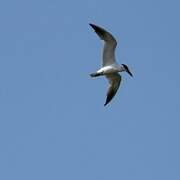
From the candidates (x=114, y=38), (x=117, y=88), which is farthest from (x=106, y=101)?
(x=114, y=38)

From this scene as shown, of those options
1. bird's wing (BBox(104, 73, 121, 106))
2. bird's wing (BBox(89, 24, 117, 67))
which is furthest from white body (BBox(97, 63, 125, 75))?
bird's wing (BBox(104, 73, 121, 106))

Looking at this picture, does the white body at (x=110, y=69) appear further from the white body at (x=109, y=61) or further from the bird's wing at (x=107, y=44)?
the bird's wing at (x=107, y=44)

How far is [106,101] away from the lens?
159 feet

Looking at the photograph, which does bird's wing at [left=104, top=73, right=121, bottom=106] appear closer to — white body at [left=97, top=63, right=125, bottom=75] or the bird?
the bird

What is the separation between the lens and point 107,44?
45.8 m

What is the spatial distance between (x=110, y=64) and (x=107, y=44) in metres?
1.06

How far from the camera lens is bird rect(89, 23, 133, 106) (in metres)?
45.5

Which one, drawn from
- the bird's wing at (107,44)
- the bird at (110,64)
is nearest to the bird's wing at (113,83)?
the bird at (110,64)

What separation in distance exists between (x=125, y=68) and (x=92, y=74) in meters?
1.79

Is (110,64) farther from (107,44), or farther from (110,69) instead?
(107,44)

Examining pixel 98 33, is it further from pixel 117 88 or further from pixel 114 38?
pixel 117 88

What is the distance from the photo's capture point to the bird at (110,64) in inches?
1789

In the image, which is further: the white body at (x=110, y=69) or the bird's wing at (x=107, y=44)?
the white body at (x=110, y=69)

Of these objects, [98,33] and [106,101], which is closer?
[98,33]
